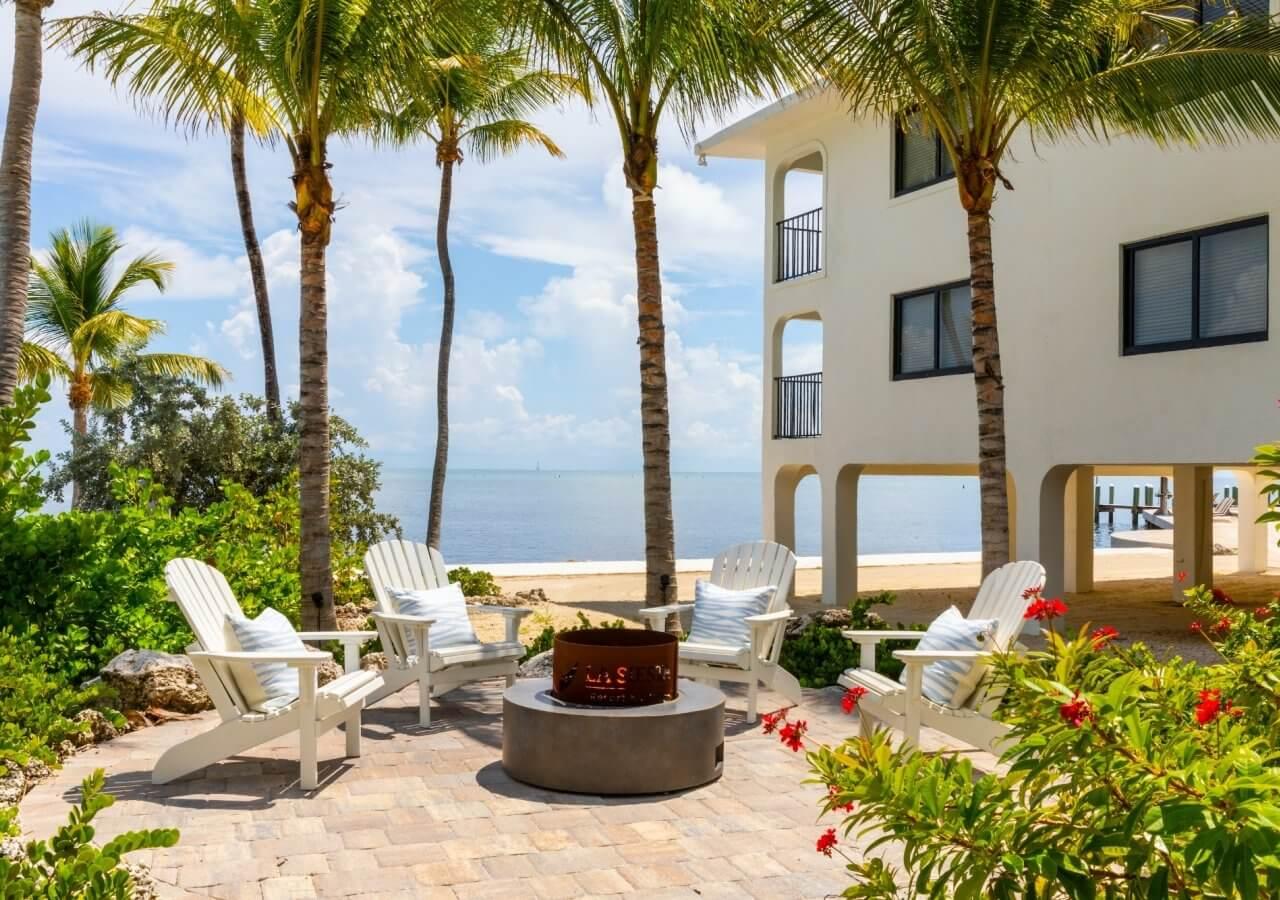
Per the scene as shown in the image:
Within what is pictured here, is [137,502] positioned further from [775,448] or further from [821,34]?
[775,448]

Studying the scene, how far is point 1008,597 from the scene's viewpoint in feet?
21.2

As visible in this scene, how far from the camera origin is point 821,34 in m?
9.58

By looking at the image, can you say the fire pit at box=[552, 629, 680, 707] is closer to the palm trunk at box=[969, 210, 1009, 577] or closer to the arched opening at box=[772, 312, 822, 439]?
the palm trunk at box=[969, 210, 1009, 577]

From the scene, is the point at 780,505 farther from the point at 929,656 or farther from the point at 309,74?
the point at 929,656

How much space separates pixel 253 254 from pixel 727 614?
43.4 feet

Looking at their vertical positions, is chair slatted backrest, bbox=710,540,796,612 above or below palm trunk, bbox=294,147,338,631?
below

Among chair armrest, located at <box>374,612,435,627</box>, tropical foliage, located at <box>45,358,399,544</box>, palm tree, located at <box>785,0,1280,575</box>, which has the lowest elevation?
chair armrest, located at <box>374,612,435,627</box>

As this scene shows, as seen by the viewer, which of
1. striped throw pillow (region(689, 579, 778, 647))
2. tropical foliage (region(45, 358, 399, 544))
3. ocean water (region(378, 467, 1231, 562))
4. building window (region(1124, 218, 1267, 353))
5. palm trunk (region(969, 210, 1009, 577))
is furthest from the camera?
ocean water (region(378, 467, 1231, 562))

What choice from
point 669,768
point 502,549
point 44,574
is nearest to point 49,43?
point 44,574

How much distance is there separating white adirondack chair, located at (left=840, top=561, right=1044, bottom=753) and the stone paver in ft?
1.88

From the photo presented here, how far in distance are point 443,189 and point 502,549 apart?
30.8 meters

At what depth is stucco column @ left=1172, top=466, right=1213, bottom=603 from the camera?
52.6 feet

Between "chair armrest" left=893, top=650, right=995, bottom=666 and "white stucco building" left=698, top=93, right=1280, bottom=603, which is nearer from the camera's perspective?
"chair armrest" left=893, top=650, right=995, bottom=666

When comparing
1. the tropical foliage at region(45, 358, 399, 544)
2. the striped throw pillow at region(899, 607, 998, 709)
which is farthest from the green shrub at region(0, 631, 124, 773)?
the tropical foliage at region(45, 358, 399, 544)
